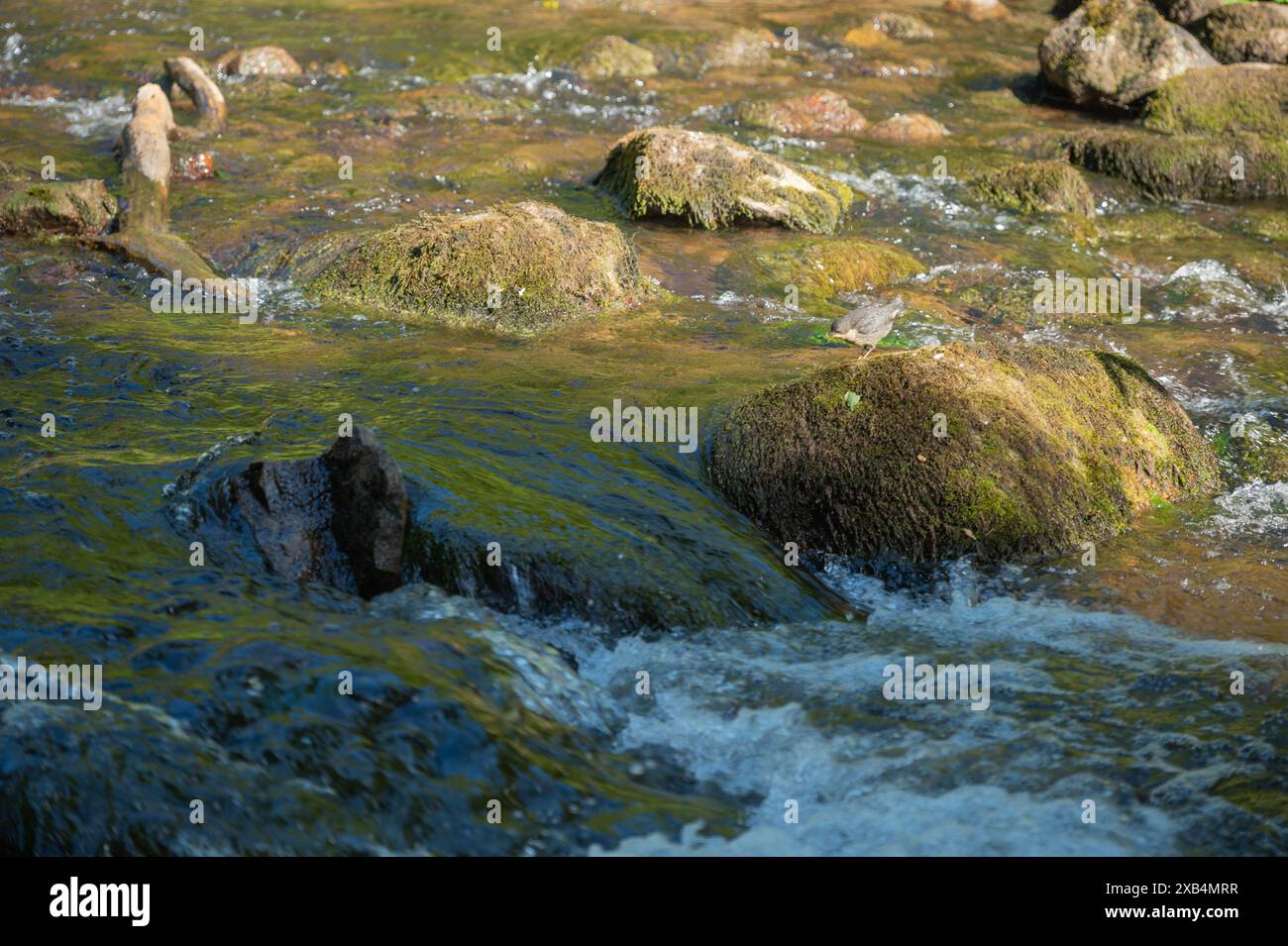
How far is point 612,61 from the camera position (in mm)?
17250

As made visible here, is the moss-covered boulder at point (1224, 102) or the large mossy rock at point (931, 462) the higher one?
the moss-covered boulder at point (1224, 102)

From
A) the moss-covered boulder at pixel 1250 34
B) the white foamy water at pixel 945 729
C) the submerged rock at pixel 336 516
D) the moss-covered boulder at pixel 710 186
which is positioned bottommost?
the white foamy water at pixel 945 729

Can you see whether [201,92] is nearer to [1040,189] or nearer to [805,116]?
[805,116]

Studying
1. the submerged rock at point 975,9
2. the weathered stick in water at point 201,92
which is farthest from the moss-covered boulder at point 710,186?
the submerged rock at point 975,9

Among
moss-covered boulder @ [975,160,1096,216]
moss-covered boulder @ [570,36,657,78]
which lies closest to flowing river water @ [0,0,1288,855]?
moss-covered boulder @ [975,160,1096,216]

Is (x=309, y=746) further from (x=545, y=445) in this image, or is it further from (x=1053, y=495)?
(x=1053, y=495)

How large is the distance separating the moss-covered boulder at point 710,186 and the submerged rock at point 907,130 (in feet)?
11.3

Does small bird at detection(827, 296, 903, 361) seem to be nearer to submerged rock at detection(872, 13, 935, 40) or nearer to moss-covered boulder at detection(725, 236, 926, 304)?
moss-covered boulder at detection(725, 236, 926, 304)

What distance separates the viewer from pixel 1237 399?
29.7ft

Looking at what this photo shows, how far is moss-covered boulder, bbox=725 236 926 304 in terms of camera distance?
10633 millimetres

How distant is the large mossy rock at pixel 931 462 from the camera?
6.69 m

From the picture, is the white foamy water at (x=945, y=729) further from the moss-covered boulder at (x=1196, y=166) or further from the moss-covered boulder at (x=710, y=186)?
the moss-covered boulder at (x=1196, y=166)

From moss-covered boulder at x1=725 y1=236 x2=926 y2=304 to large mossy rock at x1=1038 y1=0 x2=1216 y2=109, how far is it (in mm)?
6578

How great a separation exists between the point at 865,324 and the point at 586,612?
2.61 meters
